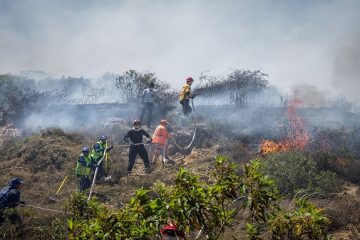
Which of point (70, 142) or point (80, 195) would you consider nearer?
point (80, 195)

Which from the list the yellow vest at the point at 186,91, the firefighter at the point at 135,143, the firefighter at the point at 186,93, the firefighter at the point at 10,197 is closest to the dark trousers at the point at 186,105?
the firefighter at the point at 186,93

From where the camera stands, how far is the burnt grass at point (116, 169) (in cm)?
862

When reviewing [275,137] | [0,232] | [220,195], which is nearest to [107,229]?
[220,195]

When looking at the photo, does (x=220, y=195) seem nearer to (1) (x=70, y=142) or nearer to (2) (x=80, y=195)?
(2) (x=80, y=195)

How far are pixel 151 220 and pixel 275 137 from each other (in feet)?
44.7

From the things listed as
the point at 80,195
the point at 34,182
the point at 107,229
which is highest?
the point at 107,229

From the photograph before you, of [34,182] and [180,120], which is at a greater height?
[180,120]

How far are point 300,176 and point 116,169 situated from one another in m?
5.88

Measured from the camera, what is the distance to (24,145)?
53.8ft

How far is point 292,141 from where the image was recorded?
15062 millimetres

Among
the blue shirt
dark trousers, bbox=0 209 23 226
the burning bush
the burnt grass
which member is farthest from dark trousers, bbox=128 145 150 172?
dark trousers, bbox=0 209 23 226

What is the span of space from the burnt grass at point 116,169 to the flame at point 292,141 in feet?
1.29

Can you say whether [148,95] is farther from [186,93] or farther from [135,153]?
[135,153]

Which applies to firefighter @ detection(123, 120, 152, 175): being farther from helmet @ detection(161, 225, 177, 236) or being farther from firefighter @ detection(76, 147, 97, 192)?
helmet @ detection(161, 225, 177, 236)
